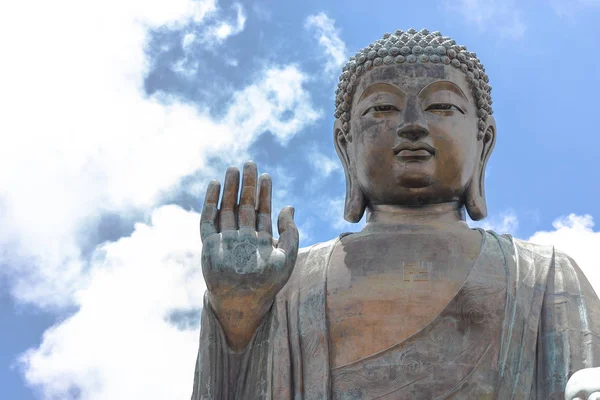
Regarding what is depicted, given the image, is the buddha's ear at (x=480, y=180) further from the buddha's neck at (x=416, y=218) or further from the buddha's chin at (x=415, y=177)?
the buddha's chin at (x=415, y=177)

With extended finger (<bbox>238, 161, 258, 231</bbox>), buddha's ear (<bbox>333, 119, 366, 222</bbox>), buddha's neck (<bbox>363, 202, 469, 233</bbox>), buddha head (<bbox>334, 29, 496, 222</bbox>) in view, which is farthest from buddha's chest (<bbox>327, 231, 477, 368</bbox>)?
extended finger (<bbox>238, 161, 258, 231</bbox>)

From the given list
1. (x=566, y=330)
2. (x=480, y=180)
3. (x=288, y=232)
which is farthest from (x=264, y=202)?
(x=566, y=330)

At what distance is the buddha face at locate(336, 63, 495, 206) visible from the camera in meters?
11.4

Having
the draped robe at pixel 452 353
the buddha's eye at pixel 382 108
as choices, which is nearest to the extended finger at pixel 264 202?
the draped robe at pixel 452 353

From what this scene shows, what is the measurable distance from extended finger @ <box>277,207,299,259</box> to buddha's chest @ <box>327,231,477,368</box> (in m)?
0.85

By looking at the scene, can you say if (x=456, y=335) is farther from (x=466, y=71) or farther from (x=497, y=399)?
(x=466, y=71)

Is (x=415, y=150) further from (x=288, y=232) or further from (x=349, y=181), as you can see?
(x=288, y=232)

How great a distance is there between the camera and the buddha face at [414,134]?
11.4m

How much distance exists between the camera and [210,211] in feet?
34.4

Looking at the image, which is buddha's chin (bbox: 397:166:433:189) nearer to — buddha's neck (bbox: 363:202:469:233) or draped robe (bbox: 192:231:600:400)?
buddha's neck (bbox: 363:202:469:233)

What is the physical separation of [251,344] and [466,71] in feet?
10.8

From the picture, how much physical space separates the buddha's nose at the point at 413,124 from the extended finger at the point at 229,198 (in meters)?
1.63

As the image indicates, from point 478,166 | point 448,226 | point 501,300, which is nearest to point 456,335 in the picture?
point 501,300

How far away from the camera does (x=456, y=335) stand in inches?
416
